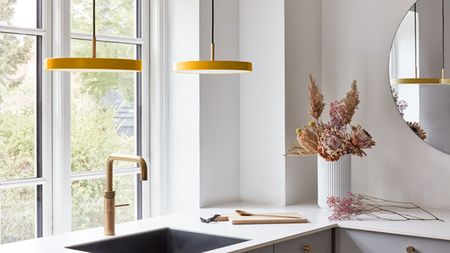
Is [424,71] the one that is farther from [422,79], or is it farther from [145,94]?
[145,94]

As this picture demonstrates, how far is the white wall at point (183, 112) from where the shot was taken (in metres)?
3.34

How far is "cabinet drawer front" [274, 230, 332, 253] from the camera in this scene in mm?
2664

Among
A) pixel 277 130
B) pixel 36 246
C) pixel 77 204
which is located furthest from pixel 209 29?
pixel 36 246

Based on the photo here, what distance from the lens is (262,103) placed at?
3516 mm

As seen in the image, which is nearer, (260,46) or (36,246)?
(36,246)

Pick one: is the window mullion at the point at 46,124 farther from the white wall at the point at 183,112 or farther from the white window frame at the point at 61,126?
the white wall at the point at 183,112

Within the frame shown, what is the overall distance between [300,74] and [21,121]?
151 centimetres

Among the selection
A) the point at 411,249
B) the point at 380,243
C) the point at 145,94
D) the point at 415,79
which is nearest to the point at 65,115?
the point at 145,94

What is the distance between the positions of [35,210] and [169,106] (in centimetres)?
92

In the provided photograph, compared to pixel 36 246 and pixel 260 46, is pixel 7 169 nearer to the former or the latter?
pixel 36 246

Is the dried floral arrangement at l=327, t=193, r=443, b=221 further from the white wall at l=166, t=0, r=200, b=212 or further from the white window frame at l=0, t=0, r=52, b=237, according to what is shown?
the white window frame at l=0, t=0, r=52, b=237

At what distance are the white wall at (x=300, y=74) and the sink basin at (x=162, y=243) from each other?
0.81 meters

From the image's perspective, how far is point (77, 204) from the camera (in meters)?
3.06

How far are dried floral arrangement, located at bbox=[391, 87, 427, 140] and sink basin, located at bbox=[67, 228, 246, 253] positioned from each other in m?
1.23
